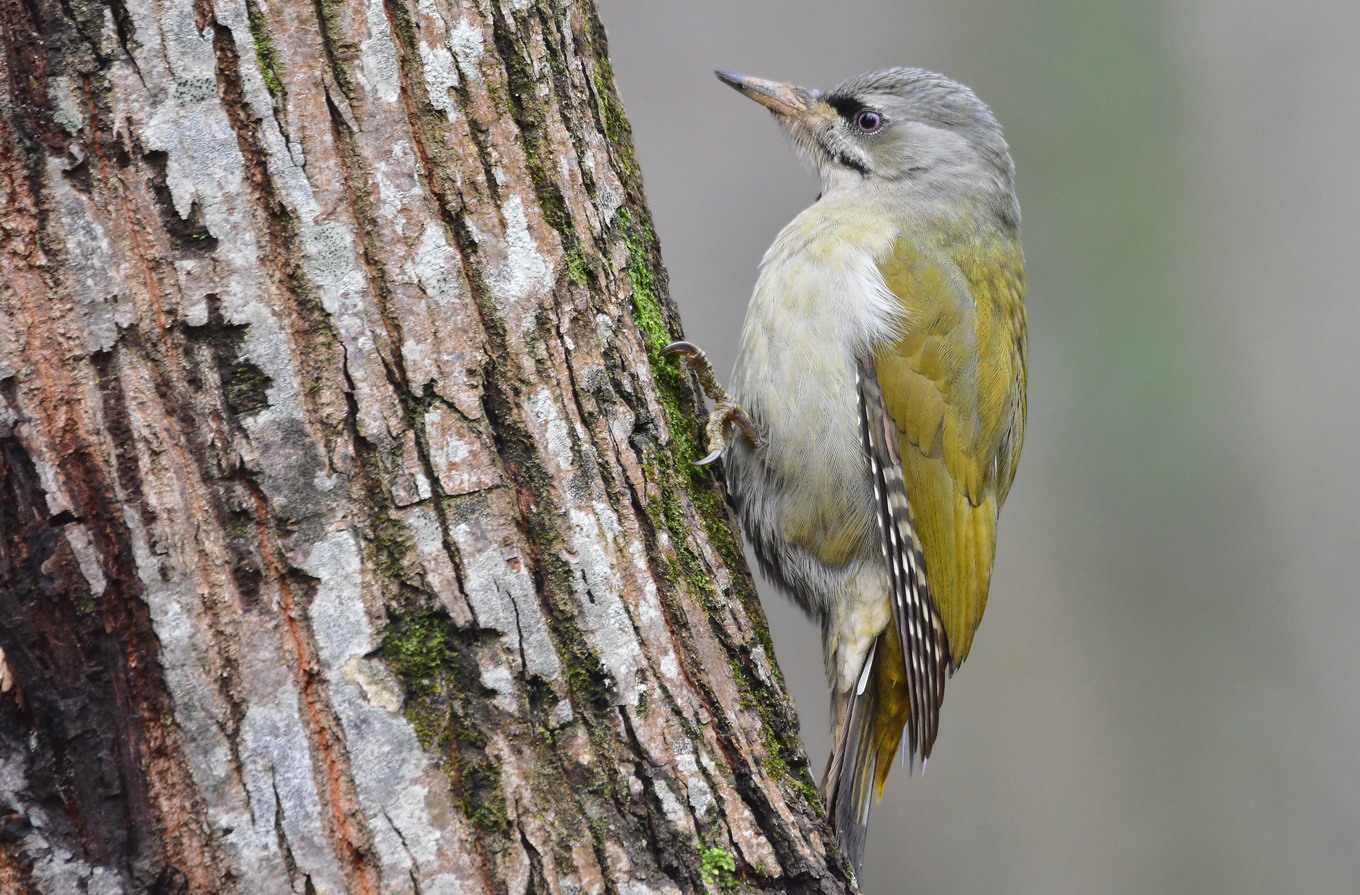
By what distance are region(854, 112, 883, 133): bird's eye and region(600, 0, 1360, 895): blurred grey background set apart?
164cm

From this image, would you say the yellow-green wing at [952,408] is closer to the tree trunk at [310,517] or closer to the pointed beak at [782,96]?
the pointed beak at [782,96]

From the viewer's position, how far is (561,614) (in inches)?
64.1

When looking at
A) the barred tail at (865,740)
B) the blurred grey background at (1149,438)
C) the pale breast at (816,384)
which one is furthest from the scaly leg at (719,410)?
the blurred grey background at (1149,438)

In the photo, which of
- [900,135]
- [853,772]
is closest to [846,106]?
[900,135]

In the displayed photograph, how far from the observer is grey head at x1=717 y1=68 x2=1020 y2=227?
3.57 metres

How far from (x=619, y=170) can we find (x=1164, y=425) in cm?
466

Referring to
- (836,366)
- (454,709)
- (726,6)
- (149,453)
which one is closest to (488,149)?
(149,453)

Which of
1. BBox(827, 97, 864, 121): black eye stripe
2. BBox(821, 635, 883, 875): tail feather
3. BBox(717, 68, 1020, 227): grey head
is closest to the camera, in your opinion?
BBox(821, 635, 883, 875): tail feather

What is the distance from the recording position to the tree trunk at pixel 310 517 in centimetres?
145

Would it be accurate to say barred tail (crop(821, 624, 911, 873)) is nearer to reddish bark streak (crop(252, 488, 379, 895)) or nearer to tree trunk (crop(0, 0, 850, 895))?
tree trunk (crop(0, 0, 850, 895))

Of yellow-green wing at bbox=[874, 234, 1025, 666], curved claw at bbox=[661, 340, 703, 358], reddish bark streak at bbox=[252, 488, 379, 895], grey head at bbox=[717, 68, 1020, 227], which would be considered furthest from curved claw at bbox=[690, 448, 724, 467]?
grey head at bbox=[717, 68, 1020, 227]

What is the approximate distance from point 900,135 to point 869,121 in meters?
0.12

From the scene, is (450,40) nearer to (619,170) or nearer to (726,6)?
(619,170)

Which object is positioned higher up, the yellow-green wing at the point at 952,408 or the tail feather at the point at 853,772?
the yellow-green wing at the point at 952,408
